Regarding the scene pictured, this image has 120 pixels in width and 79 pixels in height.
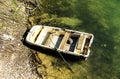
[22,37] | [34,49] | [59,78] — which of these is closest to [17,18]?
[22,37]

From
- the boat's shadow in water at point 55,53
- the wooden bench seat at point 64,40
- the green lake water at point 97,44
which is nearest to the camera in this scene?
the green lake water at point 97,44

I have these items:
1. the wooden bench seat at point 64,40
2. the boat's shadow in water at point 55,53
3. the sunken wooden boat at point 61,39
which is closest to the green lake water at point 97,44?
the boat's shadow in water at point 55,53

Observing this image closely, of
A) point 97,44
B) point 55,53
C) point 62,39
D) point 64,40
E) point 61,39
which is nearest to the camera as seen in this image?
point 55,53

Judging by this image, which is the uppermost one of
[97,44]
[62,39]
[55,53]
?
[62,39]

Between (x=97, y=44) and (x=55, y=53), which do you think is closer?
(x=55, y=53)

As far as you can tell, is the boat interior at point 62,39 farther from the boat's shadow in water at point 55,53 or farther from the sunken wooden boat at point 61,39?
the boat's shadow in water at point 55,53

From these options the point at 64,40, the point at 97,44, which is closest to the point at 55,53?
the point at 64,40

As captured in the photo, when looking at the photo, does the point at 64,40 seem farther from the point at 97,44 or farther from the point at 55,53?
the point at 97,44
